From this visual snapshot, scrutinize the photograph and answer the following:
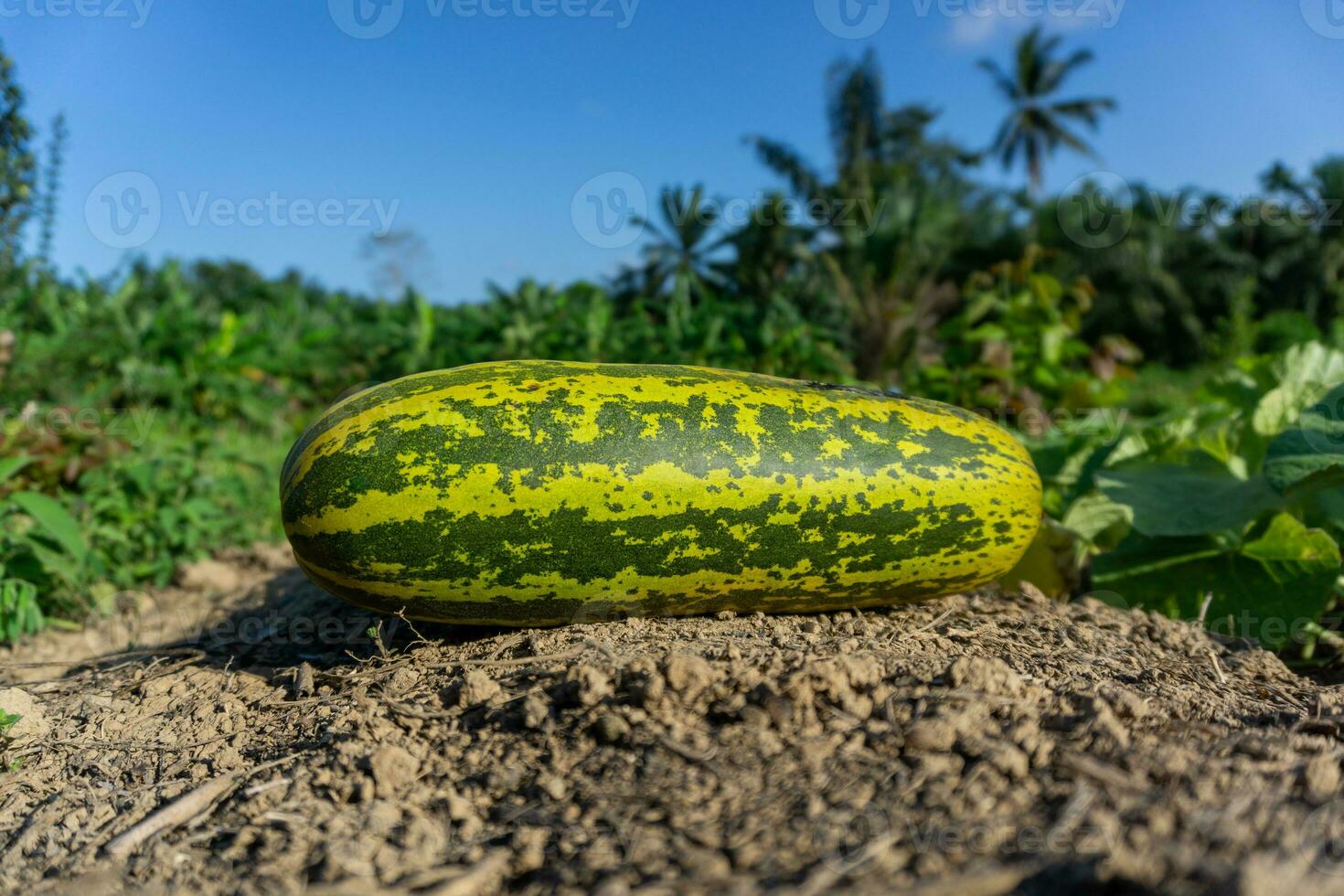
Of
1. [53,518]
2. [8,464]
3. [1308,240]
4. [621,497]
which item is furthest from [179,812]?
[1308,240]

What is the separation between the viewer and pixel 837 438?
2738 millimetres

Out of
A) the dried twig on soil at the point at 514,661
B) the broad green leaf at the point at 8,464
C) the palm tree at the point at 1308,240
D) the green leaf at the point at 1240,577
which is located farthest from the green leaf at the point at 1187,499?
the palm tree at the point at 1308,240

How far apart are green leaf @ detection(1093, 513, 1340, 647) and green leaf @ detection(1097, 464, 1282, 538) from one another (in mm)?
157

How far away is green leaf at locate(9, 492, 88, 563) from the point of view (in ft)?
11.7

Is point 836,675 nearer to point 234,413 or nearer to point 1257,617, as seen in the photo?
point 1257,617

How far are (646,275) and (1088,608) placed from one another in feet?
48.3

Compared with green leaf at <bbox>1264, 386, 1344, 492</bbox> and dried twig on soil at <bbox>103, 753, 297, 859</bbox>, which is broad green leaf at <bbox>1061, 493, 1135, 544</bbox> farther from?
dried twig on soil at <bbox>103, 753, 297, 859</bbox>

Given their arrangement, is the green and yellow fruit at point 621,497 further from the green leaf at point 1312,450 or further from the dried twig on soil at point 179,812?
the green leaf at point 1312,450

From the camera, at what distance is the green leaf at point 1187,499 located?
3.10m

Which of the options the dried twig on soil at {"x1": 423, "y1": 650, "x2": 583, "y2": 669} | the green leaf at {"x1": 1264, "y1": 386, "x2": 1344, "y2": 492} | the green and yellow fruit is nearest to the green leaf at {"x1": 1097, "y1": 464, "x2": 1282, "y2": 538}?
the green leaf at {"x1": 1264, "y1": 386, "x2": 1344, "y2": 492}

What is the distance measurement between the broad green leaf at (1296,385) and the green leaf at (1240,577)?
57 centimetres

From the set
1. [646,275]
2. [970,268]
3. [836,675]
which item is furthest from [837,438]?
[970,268]

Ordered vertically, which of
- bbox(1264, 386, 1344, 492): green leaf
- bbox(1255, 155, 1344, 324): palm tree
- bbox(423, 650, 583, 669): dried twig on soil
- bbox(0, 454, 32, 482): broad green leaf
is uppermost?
bbox(1255, 155, 1344, 324): palm tree

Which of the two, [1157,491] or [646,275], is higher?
[646,275]
